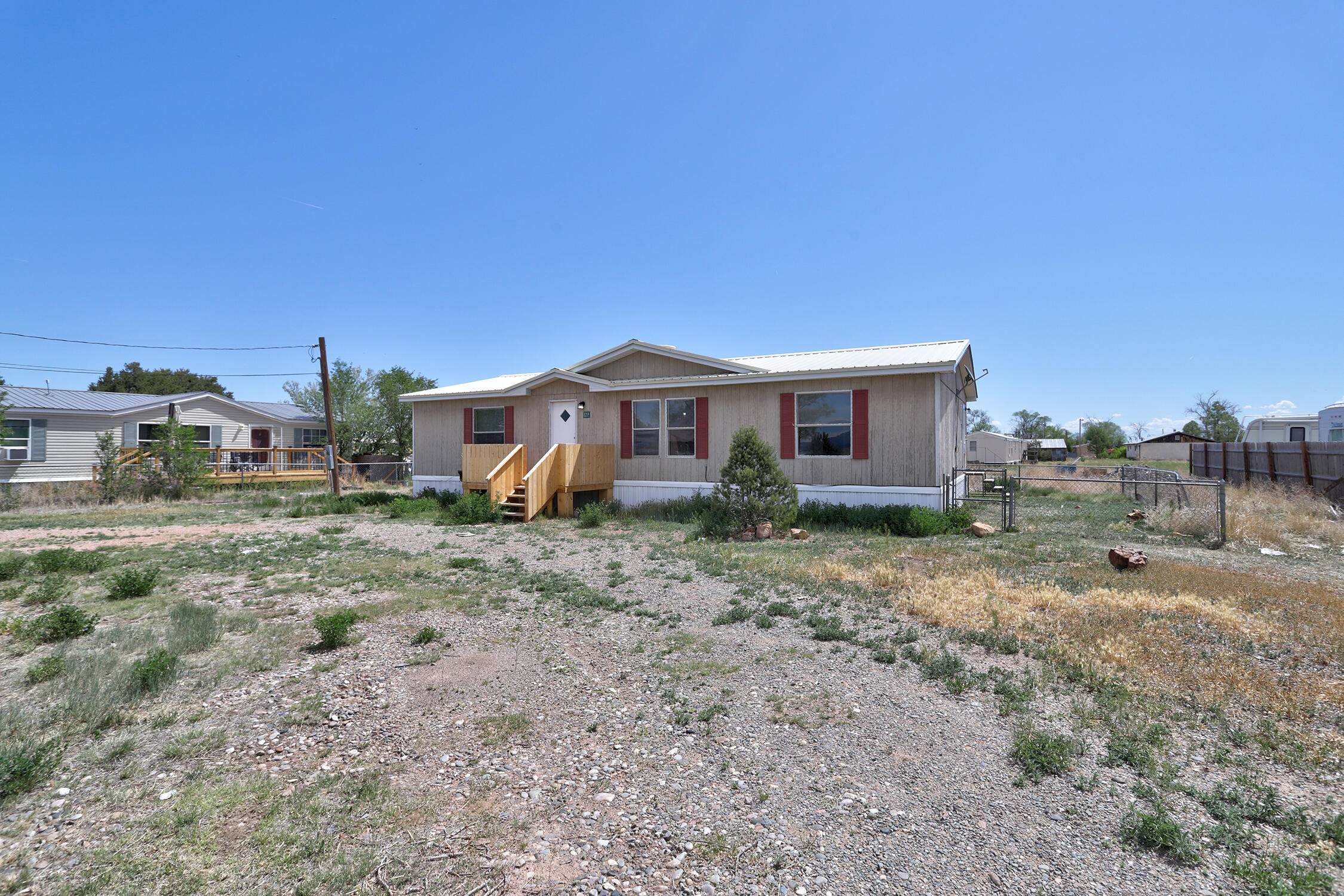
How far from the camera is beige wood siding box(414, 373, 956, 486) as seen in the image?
12219mm

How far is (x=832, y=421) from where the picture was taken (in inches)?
516

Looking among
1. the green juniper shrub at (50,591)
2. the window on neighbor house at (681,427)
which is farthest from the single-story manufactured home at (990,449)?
the green juniper shrub at (50,591)

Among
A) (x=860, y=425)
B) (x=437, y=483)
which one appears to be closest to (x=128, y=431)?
(x=437, y=483)

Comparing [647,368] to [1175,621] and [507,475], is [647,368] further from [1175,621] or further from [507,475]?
[1175,621]

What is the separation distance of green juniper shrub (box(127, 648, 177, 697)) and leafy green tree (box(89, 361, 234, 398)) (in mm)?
47843

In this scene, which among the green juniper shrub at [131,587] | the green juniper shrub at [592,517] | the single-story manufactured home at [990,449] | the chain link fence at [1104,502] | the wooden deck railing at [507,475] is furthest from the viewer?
the single-story manufactured home at [990,449]

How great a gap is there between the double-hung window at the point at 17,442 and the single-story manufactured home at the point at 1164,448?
5887 centimetres

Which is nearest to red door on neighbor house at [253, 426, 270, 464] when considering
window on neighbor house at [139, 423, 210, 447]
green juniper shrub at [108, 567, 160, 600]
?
window on neighbor house at [139, 423, 210, 447]

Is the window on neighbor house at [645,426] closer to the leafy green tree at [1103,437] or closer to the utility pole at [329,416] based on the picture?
the utility pole at [329,416]

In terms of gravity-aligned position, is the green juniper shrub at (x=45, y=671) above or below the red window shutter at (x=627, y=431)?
below

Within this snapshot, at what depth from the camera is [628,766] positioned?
11.1ft

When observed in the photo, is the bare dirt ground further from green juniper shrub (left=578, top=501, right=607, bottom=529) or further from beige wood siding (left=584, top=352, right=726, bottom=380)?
beige wood siding (left=584, top=352, right=726, bottom=380)

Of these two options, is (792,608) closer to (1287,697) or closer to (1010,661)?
(1010,661)

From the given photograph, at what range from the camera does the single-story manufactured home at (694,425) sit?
12359mm
